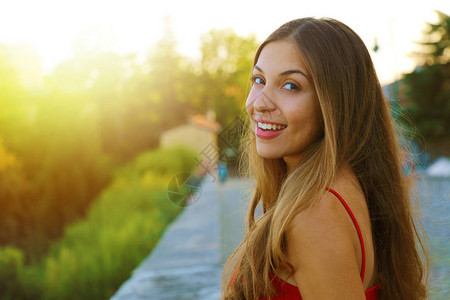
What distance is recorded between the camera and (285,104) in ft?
5.15

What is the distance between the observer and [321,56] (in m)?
1.51

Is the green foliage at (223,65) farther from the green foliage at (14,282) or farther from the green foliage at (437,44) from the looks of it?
the green foliage at (14,282)

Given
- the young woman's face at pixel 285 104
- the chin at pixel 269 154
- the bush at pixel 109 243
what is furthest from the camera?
the bush at pixel 109 243

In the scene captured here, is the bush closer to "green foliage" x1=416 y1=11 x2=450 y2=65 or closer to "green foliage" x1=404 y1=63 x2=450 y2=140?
"green foliage" x1=404 y1=63 x2=450 y2=140

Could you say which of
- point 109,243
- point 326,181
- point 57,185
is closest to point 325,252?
point 326,181

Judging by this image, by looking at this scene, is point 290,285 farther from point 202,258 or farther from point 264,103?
point 202,258

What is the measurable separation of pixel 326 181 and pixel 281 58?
0.42 metres

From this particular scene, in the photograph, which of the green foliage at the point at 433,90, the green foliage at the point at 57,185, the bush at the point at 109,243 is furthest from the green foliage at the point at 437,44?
the bush at the point at 109,243

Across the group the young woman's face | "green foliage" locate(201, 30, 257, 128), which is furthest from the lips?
"green foliage" locate(201, 30, 257, 128)

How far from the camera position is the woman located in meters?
1.29

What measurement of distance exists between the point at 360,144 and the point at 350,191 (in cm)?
22

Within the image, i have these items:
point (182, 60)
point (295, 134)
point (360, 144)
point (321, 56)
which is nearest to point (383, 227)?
point (360, 144)

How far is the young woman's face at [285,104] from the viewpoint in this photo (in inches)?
60.5

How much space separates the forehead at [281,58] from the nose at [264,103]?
0.08 m
